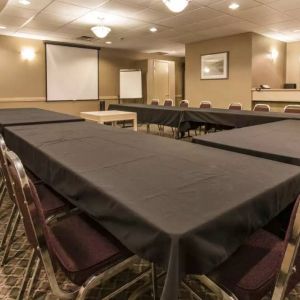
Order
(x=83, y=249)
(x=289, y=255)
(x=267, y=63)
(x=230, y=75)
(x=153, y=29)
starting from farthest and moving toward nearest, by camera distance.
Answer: (x=267, y=63)
(x=230, y=75)
(x=153, y=29)
(x=83, y=249)
(x=289, y=255)

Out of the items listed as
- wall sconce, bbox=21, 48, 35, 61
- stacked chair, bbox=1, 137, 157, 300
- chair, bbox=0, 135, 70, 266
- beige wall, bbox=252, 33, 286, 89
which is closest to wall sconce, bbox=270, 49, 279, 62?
beige wall, bbox=252, 33, 286, 89

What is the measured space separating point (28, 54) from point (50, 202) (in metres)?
7.07

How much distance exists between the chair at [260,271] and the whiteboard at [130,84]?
8.77 m

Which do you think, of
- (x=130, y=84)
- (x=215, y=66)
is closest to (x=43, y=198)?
(x=215, y=66)

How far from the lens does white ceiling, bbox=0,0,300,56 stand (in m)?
4.69

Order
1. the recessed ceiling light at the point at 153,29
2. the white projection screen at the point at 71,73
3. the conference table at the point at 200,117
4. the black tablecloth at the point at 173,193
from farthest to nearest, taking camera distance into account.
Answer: the white projection screen at the point at 71,73, the recessed ceiling light at the point at 153,29, the conference table at the point at 200,117, the black tablecloth at the point at 173,193

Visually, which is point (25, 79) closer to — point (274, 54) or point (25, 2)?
point (25, 2)

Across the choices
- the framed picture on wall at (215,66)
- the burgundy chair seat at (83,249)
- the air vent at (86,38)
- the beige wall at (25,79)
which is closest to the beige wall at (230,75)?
the framed picture on wall at (215,66)

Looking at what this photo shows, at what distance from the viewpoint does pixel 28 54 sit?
7637mm

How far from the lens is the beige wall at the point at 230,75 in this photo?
276 inches

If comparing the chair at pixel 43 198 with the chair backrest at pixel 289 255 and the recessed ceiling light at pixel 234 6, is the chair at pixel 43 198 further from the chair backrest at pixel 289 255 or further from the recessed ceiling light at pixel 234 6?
the recessed ceiling light at pixel 234 6

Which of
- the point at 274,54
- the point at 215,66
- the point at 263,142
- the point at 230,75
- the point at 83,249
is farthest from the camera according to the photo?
the point at 274,54

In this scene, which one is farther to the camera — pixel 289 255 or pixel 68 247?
pixel 68 247

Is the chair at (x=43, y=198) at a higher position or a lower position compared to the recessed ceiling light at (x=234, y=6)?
lower
